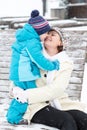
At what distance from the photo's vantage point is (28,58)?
3.35 m

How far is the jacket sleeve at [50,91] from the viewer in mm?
3360

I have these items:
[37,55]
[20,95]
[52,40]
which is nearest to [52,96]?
[20,95]

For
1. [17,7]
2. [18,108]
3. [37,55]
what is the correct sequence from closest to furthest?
[37,55]
[18,108]
[17,7]

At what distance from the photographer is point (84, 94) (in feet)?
18.2

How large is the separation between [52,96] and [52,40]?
0.48 m

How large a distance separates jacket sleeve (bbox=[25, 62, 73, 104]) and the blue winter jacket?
0.30 feet

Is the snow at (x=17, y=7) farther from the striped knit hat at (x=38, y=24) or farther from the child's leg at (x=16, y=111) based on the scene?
the child's leg at (x=16, y=111)

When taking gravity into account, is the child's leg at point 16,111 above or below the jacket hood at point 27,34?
below

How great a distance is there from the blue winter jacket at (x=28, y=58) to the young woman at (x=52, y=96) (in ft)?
0.32

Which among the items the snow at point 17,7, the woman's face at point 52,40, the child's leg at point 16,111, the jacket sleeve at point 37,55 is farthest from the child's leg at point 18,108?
the snow at point 17,7

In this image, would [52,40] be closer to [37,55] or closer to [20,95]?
[37,55]

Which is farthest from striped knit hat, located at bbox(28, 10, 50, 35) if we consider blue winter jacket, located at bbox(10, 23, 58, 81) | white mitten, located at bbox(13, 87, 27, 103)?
white mitten, located at bbox(13, 87, 27, 103)

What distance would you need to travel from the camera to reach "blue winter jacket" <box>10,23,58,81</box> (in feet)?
10.9

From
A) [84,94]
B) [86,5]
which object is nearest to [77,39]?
[84,94]
